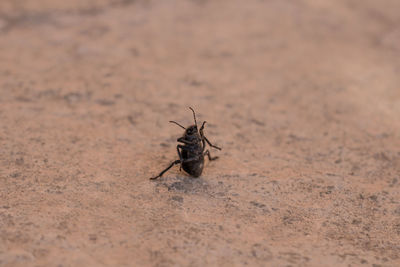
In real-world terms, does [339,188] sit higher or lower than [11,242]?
higher

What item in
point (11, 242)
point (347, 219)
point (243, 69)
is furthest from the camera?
point (243, 69)

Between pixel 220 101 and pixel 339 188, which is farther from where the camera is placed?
pixel 220 101

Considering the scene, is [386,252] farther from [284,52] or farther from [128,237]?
[284,52]

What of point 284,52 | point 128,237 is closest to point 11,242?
point 128,237

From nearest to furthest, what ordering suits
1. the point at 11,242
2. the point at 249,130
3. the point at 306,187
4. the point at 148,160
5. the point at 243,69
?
the point at 11,242, the point at 306,187, the point at 148,160, the point at 249,130, the point at 243,69

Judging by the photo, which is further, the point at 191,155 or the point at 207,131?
the point at 207,131

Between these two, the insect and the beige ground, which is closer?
the beige ground

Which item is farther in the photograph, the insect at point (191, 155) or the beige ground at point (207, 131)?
the insect at point (191, 155)

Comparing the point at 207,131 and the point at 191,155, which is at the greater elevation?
the point at 191,155
